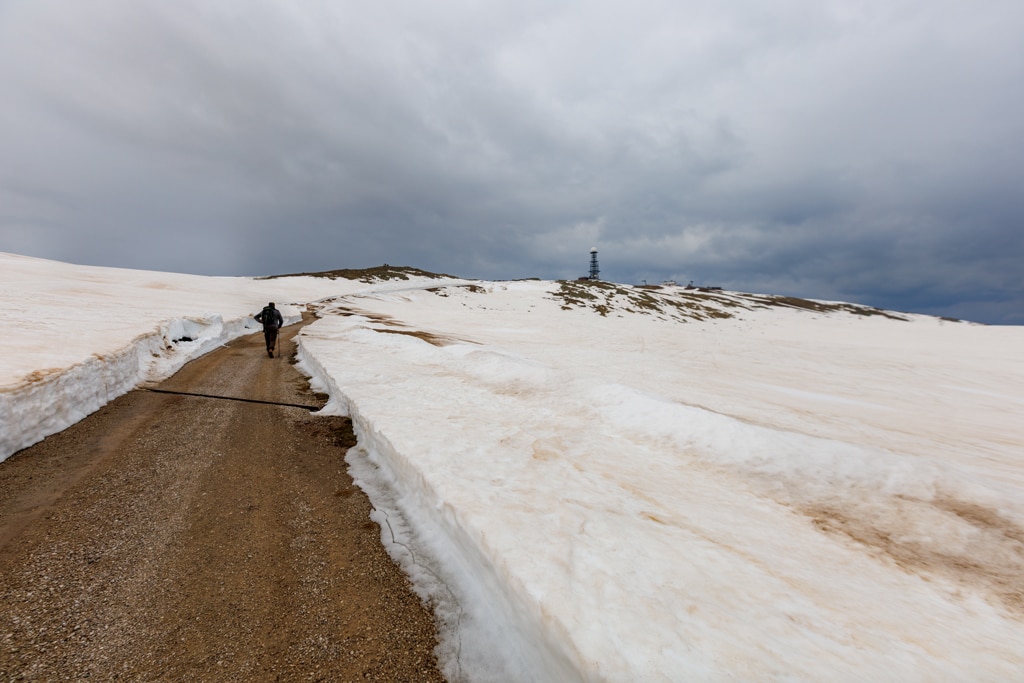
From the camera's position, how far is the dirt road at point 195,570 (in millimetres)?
2941

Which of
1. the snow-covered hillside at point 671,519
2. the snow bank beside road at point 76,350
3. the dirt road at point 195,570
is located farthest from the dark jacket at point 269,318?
the dirt road at point 195,570

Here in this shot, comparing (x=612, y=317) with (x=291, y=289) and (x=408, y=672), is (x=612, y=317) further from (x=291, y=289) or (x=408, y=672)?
(x=408, y=672)

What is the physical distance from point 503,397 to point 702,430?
14.2ft

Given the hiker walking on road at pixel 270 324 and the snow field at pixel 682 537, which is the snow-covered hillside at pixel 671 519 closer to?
the snow field at pixel 682 537

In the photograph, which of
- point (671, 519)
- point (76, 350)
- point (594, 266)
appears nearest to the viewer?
point (671, 519)

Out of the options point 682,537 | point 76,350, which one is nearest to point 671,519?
point 682,537

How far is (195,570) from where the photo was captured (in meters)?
3.82

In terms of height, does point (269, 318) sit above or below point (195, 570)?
above

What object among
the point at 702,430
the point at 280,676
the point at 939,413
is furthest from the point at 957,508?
the point at 939,413

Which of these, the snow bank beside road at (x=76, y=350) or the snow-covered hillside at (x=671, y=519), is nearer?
the snow-covered hillside at (x=671, y=519)

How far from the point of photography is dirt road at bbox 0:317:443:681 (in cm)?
294

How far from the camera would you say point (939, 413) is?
39.5 feet

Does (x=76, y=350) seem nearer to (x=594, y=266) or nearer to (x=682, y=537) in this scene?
(x=682, y=537)

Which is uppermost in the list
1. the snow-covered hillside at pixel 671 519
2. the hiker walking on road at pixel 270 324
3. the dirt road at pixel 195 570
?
the hiker walking on road at pixel 270 324
